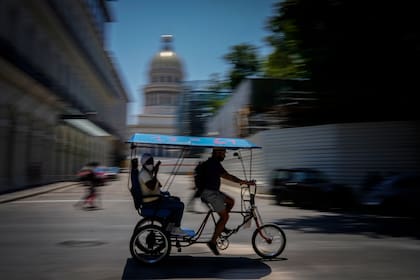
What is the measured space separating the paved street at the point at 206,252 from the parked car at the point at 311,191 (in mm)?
4279

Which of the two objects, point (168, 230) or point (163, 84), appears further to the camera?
point (163, 84)

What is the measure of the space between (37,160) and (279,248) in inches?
1054

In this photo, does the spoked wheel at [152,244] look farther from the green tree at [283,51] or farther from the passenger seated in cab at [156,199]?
the green tree at [283,51]

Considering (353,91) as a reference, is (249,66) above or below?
above

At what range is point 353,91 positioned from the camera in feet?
66.2

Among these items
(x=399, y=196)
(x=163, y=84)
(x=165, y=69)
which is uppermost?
(x=165, y=69)

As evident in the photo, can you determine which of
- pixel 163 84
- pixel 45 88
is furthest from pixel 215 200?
pixel 163 84

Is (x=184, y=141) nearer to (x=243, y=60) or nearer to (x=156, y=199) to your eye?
(x=156, y=199)

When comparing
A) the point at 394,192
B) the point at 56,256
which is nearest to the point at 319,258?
the point at 56,256

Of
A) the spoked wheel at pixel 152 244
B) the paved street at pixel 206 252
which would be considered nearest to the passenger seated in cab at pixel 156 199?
the spoked wheel at pixel 152 244

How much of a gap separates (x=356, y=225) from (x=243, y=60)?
51393mm

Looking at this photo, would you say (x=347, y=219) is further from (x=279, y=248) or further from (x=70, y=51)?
(x=70, y=51)

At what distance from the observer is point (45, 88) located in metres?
30.4

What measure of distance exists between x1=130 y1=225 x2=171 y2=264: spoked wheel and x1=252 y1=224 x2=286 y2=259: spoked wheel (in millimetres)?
1675
